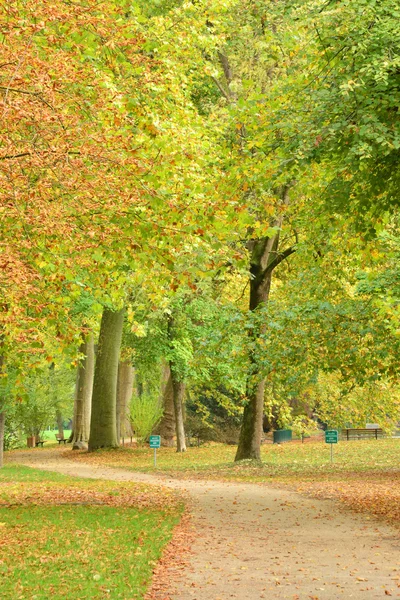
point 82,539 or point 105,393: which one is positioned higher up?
point 105,393

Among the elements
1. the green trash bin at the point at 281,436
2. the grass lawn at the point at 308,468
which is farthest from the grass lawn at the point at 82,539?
the green trash bin at the point at 281,436

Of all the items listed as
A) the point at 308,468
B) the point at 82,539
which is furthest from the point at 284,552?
the point at 308,468

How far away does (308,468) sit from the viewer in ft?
84.5

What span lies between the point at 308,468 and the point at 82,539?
15086 mm

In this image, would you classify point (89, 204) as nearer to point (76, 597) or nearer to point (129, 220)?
point (129, 220)

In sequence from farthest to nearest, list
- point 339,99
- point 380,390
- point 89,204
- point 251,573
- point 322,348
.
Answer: point 380,390 → point 322,348 → point 339,99 → point 89,204 → point 251,573

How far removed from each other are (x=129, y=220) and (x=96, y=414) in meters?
23.2

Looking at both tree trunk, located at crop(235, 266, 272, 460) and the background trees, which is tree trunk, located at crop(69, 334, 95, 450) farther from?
the background trees

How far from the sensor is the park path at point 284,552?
8773 mm

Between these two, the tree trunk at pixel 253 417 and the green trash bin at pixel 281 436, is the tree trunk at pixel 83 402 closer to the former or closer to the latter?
the green trash bin at pixel 281 436

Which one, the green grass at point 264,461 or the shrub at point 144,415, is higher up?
the shrub at point 144,415

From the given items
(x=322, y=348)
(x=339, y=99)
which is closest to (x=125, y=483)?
(x=322, y=348)

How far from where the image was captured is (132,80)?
548 inches

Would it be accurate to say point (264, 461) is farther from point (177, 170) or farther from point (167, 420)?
point (177, 170)
